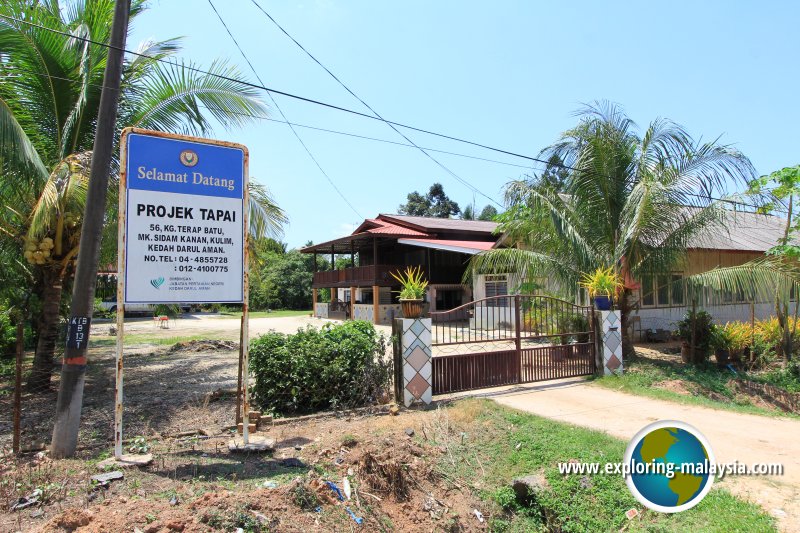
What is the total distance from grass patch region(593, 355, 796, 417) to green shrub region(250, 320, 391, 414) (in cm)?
491

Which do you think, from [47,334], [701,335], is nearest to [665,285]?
[701,335]

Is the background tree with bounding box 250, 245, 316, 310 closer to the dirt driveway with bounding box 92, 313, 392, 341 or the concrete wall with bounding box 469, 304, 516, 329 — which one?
the dirt driveway with bounding box 92, 313, 392, 341

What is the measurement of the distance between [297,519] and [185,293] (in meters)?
2.82

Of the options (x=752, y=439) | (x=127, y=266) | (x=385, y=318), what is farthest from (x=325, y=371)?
(x=385, y=318)

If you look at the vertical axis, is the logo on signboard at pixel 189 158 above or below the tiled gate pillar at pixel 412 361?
above

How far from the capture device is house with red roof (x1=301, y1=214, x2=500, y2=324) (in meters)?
24.8

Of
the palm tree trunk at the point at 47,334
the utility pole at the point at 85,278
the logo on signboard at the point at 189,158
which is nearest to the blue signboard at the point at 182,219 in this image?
the logo on signboard at the point at 189,158

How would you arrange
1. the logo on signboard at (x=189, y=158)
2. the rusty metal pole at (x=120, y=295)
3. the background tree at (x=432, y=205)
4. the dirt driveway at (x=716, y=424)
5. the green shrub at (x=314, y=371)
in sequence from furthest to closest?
1. the background tree at (x=432, y=205)
2. the green shrub at (x=314, y=371)
3. the logo on signboard at (x=189, y=158)
4. the rusty metal pole at (x=120, y=295)
5. the dirt driveway at (x=716, y=424)

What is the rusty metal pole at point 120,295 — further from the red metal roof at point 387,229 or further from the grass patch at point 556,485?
the red metal roof at point 387,229

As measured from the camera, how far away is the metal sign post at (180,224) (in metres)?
5.13

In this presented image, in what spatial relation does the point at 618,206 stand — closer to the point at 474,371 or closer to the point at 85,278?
the point at 474,371

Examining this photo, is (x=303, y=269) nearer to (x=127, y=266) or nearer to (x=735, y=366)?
(x=735, y=366)

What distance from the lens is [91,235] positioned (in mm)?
5316

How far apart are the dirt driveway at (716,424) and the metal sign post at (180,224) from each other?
4702 millimetres
